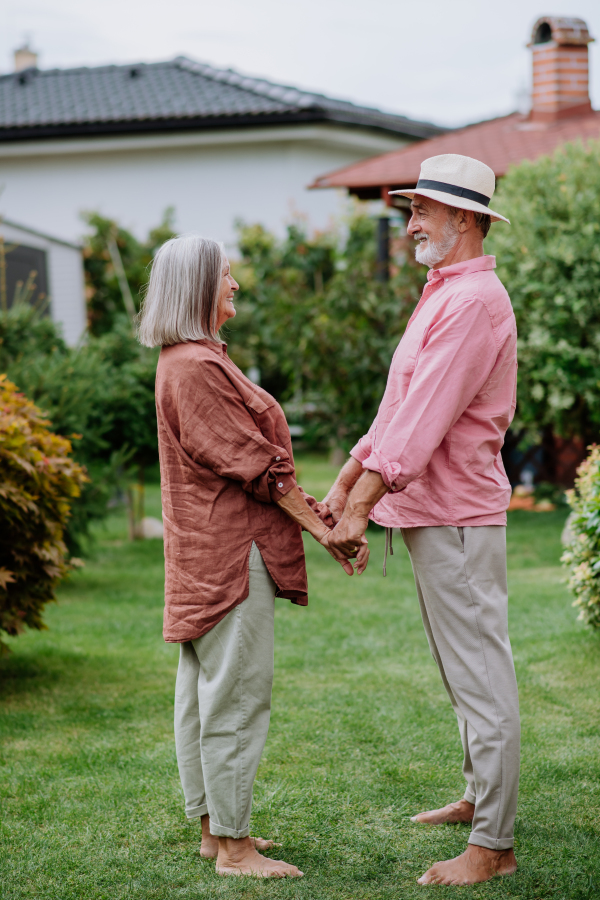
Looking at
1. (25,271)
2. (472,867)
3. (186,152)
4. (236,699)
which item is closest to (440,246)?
(236,699)

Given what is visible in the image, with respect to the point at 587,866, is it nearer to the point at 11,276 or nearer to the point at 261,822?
the point at 261,822

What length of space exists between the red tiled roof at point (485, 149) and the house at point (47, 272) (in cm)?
327

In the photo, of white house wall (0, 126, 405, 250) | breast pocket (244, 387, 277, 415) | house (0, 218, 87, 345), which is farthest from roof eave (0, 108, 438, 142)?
breast pocket (244, 387, 277, 415)

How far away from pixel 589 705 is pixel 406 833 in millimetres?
1592

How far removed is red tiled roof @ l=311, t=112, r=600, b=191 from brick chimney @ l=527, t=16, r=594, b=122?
0.54 ft

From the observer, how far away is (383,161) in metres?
12.5

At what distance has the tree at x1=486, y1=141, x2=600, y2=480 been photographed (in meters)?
8.53

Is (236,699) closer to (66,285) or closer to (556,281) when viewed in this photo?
(556,281)

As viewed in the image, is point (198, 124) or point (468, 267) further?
point (198, 124)

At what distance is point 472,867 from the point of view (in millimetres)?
2816

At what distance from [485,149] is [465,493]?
1031cm

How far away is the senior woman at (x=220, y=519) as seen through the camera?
2771 mm

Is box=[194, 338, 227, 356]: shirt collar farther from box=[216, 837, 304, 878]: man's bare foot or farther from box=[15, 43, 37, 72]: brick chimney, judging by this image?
box=[15, 43, 37, 72]: brick chimney

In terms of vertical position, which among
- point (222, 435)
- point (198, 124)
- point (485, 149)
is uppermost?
point (198, 124)
